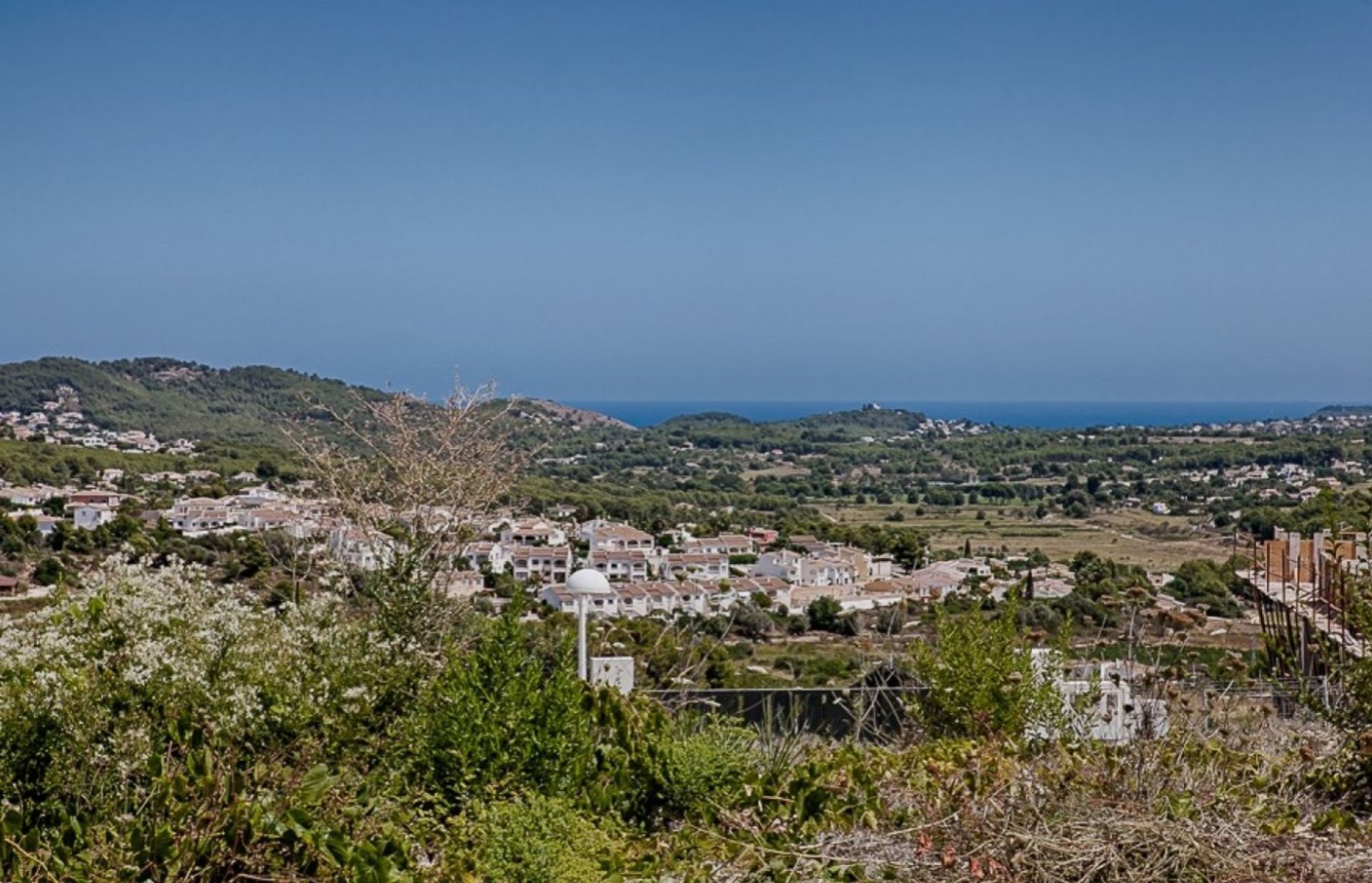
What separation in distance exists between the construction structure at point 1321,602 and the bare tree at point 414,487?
10.9 feet

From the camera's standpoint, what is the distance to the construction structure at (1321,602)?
12.6 feet

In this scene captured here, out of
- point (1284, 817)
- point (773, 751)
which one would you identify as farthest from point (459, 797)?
point (1284, 817)

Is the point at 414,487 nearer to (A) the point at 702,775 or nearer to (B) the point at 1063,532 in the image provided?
(A) the point at 702,775

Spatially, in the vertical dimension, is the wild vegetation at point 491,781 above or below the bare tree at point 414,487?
below

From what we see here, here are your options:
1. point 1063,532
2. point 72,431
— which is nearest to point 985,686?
point 1063,532

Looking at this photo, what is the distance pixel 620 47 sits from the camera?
17.0 m

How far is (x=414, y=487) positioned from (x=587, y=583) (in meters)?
1.23

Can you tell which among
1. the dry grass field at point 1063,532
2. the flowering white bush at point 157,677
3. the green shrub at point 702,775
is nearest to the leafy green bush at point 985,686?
the green shrub at point 702,775

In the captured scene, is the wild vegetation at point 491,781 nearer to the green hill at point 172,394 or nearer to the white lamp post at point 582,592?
the white lamp post at point 582,592

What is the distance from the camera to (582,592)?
202 inches

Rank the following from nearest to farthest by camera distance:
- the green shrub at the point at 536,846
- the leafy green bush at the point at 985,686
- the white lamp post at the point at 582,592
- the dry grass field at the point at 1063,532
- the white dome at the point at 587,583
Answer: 1. the green shrub at the point at 536,846
2. the leafy green bush at the point at 985,686
3. the white lamp post at the point at 582,592
4. the white dome at the point at 587,583
5. the dry grass field at the point at 1063,532

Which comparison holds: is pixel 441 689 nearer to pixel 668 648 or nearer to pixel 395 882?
pixel 395 882

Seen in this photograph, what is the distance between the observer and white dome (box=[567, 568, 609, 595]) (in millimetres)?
5152

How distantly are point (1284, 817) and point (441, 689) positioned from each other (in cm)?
240
